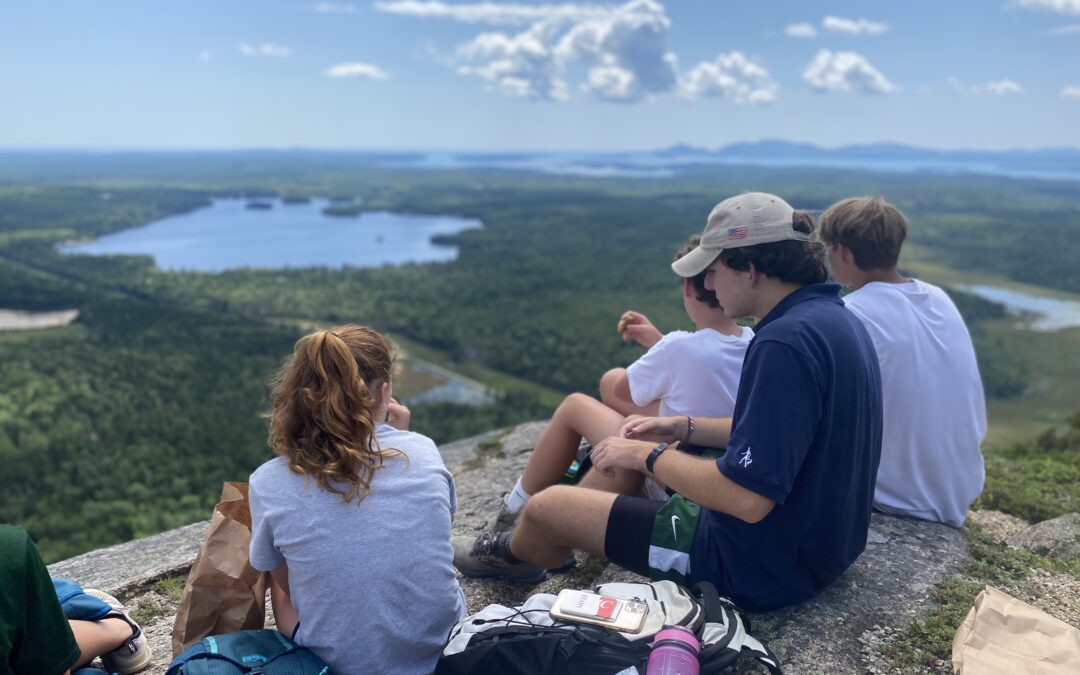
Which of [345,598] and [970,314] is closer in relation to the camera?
[345,598]

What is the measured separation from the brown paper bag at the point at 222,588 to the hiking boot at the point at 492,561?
1.04 meters

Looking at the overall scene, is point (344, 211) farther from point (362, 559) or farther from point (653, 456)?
point (362, 559)

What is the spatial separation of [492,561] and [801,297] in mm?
1841

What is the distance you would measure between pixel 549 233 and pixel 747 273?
331 feet

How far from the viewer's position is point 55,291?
61250mm

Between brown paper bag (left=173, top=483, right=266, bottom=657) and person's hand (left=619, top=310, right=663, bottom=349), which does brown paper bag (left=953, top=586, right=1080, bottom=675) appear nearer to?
person's hand (left=619, top=310, right=663, bottom=349)

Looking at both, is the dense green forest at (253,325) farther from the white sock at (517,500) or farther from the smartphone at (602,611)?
the smartphone at (602,611)

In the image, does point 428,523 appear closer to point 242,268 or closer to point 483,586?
point 483,586

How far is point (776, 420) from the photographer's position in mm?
2223

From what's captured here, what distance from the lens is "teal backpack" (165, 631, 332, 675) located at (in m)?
2.14

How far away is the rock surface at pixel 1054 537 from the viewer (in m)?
3.64

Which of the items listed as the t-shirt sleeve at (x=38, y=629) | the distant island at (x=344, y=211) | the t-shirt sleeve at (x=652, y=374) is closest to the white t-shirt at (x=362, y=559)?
the t-shirt sleeve at (x=38, y=629)

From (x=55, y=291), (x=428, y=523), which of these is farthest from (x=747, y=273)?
(x=55, y=291)

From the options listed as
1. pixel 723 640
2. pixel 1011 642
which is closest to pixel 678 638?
pixel 723 640
